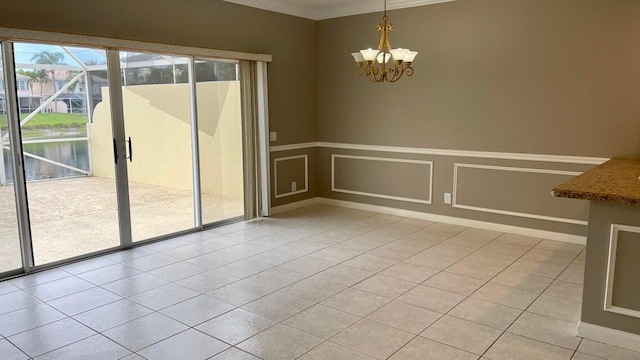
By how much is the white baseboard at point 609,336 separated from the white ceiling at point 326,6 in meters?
3.88

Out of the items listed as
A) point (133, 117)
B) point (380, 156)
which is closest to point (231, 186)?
point (133, 117)

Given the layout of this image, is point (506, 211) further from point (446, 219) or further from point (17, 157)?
point (17, 157)

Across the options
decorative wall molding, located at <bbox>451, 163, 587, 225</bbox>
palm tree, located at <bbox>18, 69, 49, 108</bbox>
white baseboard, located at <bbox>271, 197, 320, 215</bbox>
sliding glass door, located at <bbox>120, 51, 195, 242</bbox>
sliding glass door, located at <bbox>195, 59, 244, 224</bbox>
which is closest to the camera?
palm tree, located at <bbox>18, 69, 49, 108</bbox>

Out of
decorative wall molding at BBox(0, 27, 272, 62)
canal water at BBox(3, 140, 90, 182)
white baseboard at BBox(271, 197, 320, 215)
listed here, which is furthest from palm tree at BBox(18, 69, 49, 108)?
white baseboard at BBox(271, 197, 320, 215)

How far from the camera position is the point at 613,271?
2797 mm

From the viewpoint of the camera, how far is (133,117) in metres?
4.73

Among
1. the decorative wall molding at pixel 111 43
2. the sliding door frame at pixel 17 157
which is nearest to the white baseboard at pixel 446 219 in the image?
the decorative wall molding at pixel 111 43

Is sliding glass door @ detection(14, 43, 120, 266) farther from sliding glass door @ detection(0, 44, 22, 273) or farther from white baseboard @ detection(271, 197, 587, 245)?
white baseboard @ detection(271, 197, 587, 245)

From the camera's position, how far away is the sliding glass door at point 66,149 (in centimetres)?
403

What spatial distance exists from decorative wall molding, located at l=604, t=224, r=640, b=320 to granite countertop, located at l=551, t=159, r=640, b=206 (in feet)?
0.65

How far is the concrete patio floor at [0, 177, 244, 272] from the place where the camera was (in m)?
4.02

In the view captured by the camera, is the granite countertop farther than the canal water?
No

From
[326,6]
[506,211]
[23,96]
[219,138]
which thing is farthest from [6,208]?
[506,211]

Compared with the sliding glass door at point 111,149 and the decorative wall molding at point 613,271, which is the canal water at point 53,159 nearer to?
the sliding glass door at point 111,149
